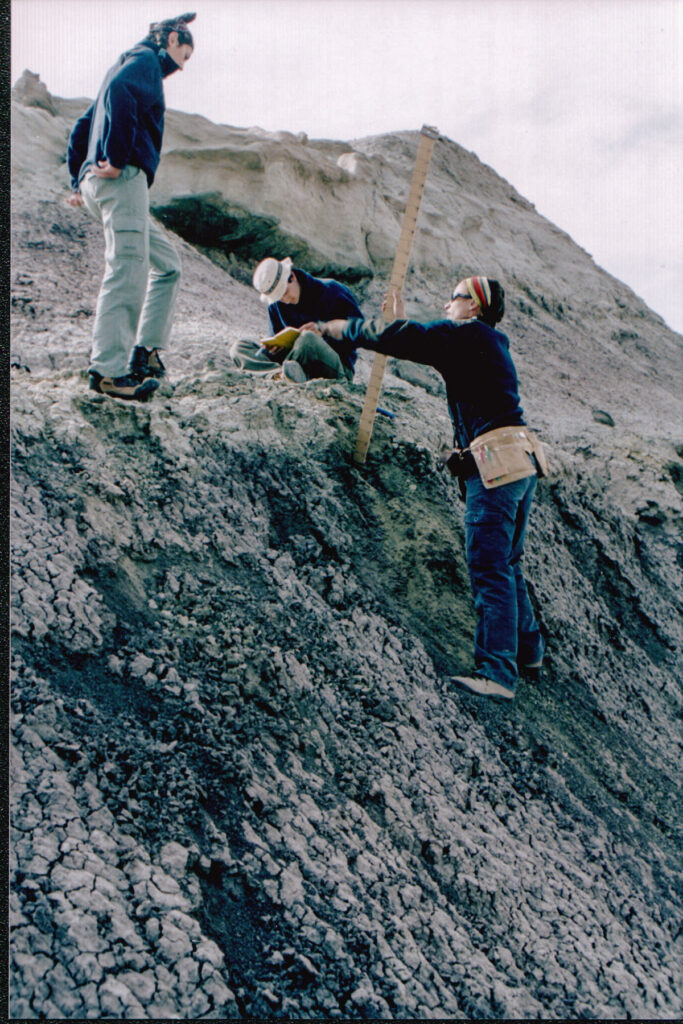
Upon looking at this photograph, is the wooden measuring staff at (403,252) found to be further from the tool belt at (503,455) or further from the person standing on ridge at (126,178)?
the person standing on ridge at (126,178)

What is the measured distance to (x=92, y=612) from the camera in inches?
101

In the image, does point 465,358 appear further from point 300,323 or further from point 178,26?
point 178,26

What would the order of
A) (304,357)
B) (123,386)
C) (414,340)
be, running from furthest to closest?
1. (304,357)
2. (123,386)
3. (414,340)

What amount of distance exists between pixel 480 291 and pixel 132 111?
6.32 ft

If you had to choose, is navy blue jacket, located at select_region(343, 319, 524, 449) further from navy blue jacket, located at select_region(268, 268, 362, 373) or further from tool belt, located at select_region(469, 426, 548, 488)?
navy blue jacket, located at select_region(268, 268, 362, 373)

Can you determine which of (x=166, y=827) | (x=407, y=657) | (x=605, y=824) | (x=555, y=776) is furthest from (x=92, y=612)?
(x=605, y=824)

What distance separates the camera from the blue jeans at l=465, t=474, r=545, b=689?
3035mm

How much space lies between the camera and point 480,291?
3301 millimetres

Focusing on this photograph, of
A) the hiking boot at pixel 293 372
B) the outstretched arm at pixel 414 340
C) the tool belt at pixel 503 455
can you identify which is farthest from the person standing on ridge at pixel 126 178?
the tool belt at pixel 503 455

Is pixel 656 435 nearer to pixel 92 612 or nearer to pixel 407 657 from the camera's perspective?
pixel 407 657

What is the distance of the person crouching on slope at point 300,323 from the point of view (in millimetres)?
4406

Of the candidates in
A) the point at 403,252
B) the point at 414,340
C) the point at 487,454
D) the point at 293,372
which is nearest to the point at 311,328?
the point at 293,372

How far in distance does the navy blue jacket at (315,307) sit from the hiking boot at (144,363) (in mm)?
1030

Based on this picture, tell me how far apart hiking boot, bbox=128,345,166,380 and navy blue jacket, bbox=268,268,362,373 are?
1030 millimetres
